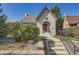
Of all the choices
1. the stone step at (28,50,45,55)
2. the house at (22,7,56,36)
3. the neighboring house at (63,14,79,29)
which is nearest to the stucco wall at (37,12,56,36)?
the house at (22,7,56,36)

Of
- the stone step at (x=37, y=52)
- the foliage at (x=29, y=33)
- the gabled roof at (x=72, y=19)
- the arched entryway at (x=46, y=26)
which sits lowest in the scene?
the stone step at (x=37, y=52)

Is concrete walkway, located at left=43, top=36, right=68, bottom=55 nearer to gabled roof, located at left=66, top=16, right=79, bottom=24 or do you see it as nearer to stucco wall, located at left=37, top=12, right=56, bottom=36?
stucco wall, located at left=37, top=12, right=56, bottom=36

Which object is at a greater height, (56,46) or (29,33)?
(29,33)

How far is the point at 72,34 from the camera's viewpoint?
19.7 feet

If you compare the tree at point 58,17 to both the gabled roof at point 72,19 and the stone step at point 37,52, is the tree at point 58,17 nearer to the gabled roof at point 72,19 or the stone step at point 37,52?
the gabled roof at point 72,19

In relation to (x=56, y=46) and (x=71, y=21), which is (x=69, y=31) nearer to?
(x=71, y=21)

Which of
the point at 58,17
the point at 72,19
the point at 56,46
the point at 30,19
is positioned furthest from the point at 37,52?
the point at 72,19

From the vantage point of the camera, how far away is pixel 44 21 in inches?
237

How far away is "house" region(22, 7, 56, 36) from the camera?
598cm

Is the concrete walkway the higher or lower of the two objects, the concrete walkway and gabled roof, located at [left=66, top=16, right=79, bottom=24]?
the lower

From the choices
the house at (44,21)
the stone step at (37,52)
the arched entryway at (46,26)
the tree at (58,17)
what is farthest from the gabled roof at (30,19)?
the stone step at (37,52)

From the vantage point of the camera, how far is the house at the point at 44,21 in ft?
19.6
